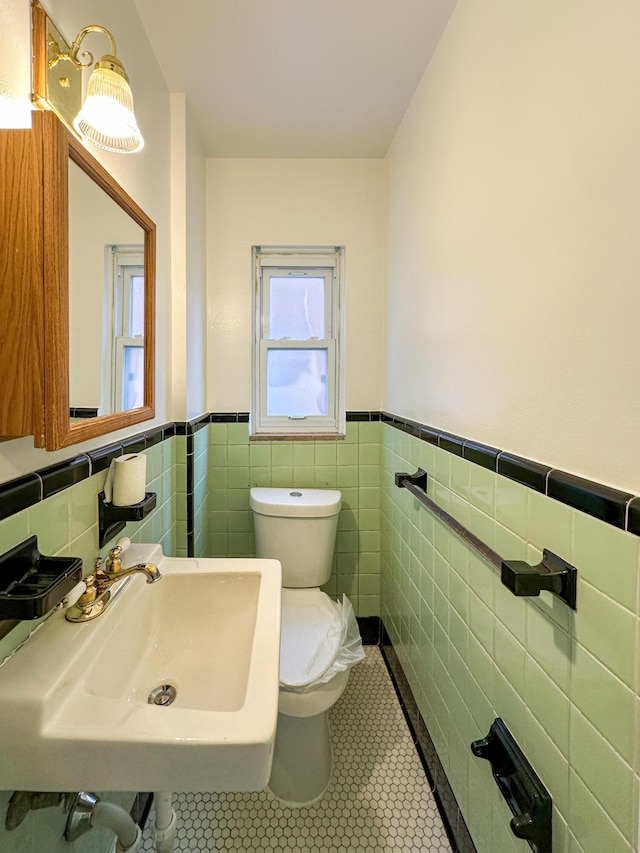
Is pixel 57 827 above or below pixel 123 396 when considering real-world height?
below

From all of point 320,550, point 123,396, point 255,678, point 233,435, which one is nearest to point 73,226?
point 123,396

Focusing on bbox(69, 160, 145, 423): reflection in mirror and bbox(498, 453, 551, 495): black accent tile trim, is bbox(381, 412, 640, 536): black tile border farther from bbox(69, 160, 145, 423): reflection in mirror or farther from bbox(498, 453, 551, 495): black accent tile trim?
bbox(69, 160, 145, 423): reflection in mirror

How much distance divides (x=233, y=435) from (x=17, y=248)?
1.46 meters

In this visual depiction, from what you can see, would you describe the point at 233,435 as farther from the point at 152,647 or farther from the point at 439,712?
the point at 439,712

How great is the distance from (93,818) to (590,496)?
3.75ft

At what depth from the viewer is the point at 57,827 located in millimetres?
816

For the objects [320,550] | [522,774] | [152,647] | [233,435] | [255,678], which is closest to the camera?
[255,678]

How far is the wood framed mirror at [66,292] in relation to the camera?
24.6 inches

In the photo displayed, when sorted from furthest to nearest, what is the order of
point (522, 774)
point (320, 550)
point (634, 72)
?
point (320, 550)
point (522, 774)
point (634, 72)

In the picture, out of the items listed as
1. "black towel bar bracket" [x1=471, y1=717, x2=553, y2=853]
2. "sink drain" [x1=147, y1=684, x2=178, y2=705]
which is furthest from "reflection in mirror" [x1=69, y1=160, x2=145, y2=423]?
"black towel bar bracket" [x1=471, y1=717, x2=553, y2=853]

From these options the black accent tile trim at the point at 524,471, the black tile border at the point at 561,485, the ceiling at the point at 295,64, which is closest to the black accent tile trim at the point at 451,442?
the black tile border at the point at 561,485

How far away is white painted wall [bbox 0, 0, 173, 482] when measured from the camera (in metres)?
0.69

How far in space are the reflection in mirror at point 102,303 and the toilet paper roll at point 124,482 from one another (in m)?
0.14

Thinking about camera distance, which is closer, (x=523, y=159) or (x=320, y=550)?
(x=523, y=159)
